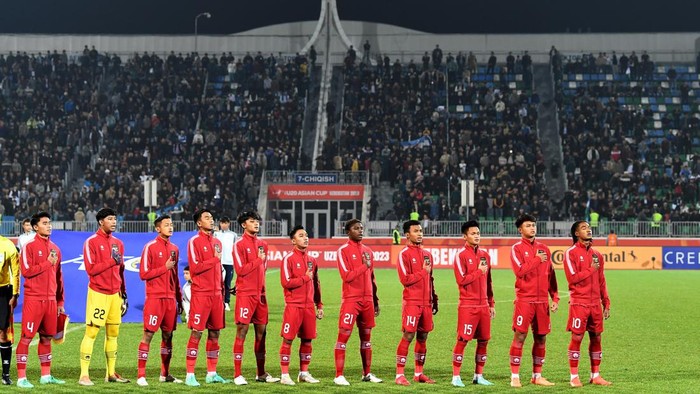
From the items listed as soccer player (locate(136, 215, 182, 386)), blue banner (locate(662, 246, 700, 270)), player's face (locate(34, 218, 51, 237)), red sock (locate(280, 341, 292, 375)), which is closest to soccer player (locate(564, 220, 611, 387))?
red sock (locate(280, 341, 292, 375))

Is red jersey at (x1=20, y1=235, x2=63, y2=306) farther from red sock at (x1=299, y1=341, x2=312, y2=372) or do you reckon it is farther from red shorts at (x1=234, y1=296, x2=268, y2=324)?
red sock at (x1=299, y1=341, x2=312, y2=372)

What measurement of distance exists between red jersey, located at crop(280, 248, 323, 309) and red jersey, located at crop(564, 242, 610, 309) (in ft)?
11.6

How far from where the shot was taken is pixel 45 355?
14.5m

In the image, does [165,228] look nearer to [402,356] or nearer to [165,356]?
[165,356]

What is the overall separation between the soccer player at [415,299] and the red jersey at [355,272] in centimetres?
49

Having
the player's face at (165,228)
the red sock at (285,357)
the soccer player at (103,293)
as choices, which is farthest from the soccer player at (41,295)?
the red sock at (285,357)

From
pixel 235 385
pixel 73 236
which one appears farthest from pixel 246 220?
pixel 73 236

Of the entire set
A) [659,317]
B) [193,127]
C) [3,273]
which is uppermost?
[193,127]

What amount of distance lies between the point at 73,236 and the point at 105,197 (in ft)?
88.5

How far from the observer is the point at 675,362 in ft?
Answer: 55.8

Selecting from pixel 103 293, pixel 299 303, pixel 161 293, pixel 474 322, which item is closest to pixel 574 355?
pixel 474 322

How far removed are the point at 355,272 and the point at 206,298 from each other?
206 cm

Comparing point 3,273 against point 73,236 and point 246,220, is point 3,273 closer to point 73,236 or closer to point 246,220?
point 246,220

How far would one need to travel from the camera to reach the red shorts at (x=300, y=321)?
47.8 feet
